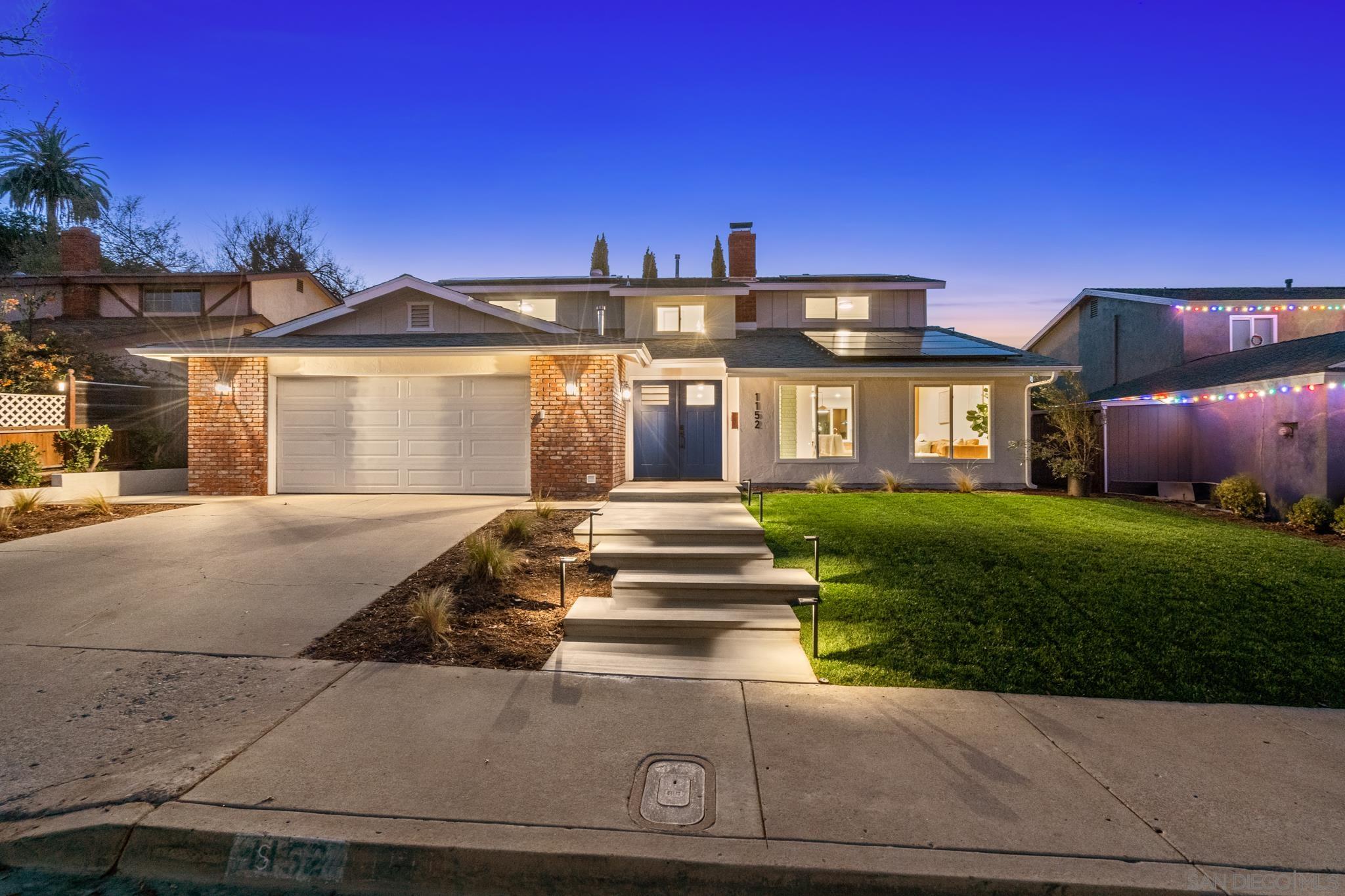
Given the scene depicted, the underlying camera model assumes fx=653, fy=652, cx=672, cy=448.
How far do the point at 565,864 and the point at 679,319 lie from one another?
1466cm

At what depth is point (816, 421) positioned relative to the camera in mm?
13961

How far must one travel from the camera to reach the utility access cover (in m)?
2.61

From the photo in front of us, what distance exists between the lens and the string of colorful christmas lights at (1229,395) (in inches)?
412

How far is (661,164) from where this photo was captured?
19531mm

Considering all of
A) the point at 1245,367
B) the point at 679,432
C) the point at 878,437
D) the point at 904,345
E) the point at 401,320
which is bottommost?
the point at 878,437

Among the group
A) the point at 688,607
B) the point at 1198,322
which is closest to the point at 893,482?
the point at 688,607

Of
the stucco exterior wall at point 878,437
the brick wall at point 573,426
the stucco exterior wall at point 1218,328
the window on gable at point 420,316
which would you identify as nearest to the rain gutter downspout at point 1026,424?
the stucco exterior wall at point 878,437

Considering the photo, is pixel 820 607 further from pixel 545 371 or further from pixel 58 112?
pixel 58 112

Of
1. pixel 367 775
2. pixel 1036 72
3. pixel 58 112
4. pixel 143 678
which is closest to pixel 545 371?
pixel 143 678

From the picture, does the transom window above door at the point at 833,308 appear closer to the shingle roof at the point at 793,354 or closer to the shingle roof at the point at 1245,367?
the shingle roof at the point at 793,354

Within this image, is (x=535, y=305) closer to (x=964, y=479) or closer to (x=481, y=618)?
(x=964, y=479)

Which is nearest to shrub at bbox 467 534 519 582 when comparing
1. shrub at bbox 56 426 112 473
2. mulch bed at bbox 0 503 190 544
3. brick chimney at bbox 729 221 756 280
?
mulch bed at bbox 0 503 190 544

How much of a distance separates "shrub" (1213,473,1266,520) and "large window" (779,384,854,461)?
21.0 ft

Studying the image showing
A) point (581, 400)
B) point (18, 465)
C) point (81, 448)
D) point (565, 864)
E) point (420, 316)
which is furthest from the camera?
point (420, 316)
